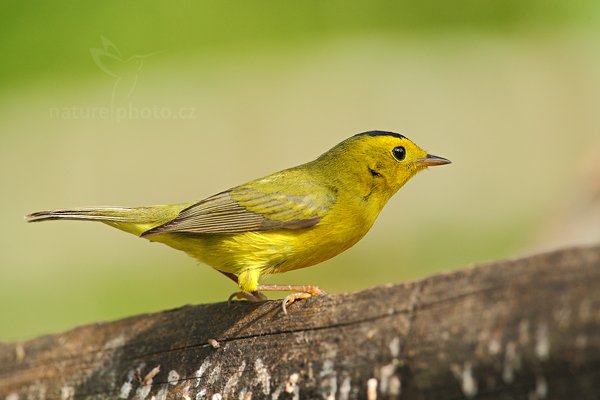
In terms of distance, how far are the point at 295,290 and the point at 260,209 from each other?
0.73 m

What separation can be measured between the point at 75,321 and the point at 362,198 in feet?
13.5

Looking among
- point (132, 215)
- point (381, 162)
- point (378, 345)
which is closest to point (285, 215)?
point (381, 162)

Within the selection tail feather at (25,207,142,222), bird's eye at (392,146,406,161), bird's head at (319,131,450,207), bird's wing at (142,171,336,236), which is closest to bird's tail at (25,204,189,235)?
tail feather at (25,207,142,222)

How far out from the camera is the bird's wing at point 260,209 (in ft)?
14.4

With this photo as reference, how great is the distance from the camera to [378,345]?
2.72 metres

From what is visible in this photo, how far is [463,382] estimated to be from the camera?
7.97 ft

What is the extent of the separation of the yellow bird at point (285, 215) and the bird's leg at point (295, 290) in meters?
0.01

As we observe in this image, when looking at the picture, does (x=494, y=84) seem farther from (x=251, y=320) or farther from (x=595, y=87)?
(x=251, y=320)

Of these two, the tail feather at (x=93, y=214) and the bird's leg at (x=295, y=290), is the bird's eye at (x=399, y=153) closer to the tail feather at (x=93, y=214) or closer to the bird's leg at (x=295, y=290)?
the bird's leg at (x=295, y=290)

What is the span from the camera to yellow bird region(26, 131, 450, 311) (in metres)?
4.35

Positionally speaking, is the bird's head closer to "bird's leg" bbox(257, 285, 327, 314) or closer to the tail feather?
"bird's leg" bbox(257, 285, 327, 314)

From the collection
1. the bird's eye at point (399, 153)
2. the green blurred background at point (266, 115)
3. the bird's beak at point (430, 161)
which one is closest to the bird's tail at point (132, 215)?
the bird's eye at point (399, 153)

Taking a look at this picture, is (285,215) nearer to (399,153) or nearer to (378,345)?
(399,153)

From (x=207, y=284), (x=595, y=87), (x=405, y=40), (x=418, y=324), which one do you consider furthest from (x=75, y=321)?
(x=595, y=87)
